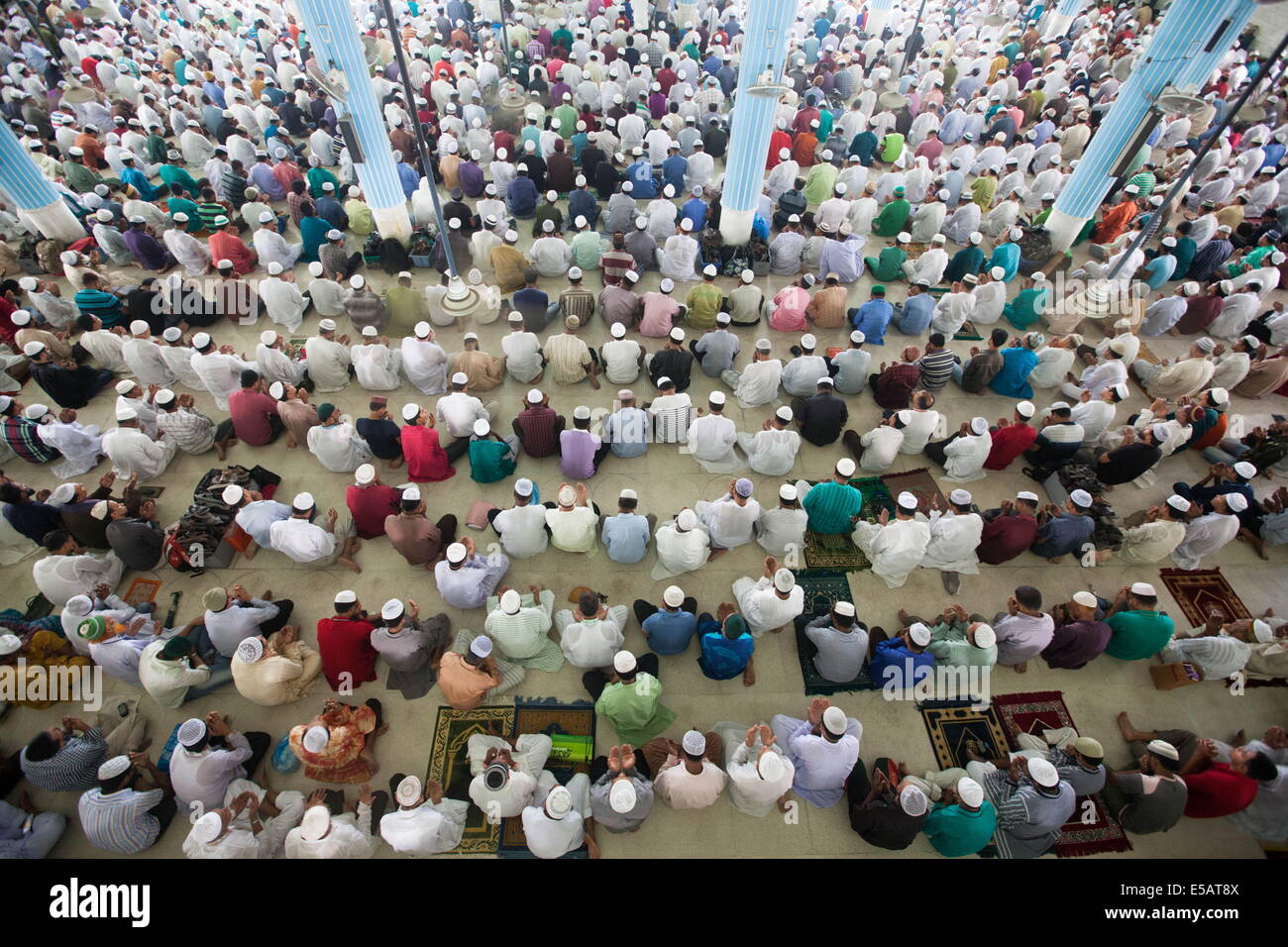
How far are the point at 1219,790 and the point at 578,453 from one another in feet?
17.1

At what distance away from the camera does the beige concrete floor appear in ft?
14.2

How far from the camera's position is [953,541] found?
17.5ft

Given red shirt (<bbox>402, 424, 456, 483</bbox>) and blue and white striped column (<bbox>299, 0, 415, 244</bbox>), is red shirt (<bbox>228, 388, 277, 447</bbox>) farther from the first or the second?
blue and white striped column (<bbox>299, 0, 415, 244</bbox>)

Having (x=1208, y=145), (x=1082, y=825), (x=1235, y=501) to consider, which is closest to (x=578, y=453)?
(x=1082, y=825)

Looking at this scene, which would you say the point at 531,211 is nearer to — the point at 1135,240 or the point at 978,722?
the point at 1135,240

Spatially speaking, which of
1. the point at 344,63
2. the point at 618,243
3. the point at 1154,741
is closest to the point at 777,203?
the point at 618,243

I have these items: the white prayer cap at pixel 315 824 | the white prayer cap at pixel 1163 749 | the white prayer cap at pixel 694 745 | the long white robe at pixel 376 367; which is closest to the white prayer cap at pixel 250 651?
the white prayer cap at pixel 315 824

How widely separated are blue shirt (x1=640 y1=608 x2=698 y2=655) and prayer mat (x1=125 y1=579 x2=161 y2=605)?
164 inches

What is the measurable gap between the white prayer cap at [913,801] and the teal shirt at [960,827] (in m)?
0.26

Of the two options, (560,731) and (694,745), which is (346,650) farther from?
(694,745)

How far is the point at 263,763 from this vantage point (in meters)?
4.45

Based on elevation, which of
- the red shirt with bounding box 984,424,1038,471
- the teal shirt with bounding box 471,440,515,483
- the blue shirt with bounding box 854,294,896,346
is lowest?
the red shirt with bounding box 984,424,1038,471

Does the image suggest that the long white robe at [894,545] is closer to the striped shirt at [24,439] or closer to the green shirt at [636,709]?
the green shirt at [636,709]

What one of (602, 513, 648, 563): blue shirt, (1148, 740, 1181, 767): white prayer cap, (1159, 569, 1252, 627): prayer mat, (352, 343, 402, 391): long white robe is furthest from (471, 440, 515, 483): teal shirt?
(1159, 569, 1252, 627): prayer mat
